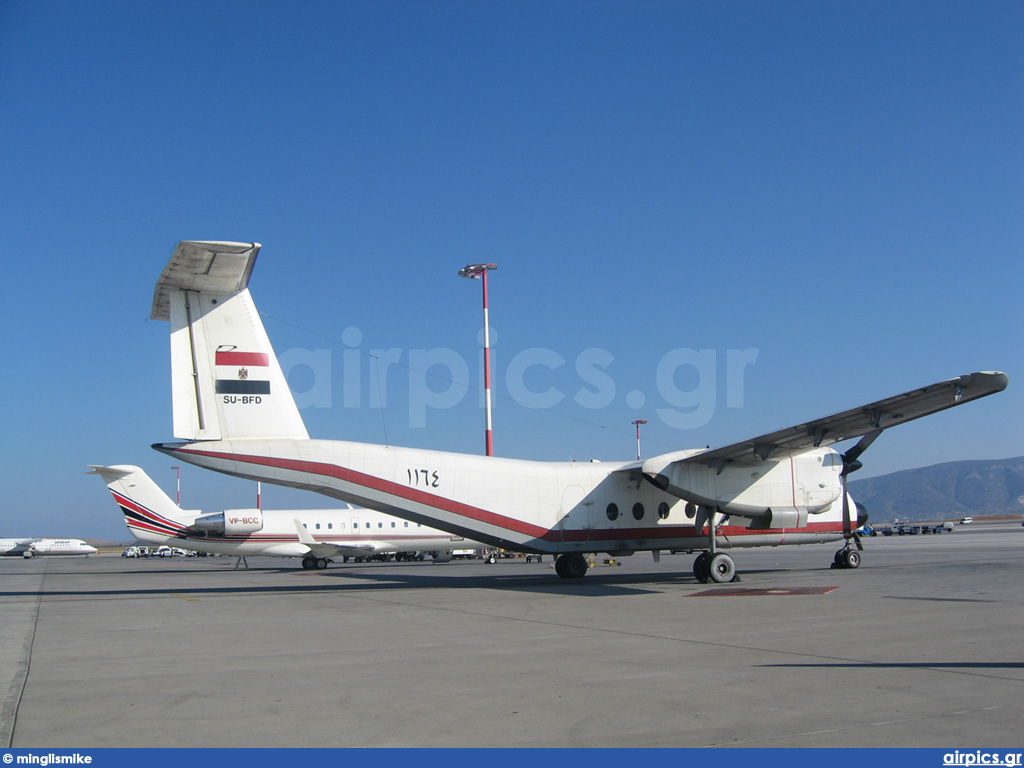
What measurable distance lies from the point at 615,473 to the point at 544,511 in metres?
2.47

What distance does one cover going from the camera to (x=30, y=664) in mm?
9555

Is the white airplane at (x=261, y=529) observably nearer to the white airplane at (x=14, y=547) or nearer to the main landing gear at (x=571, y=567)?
the main landing gear at (x=571, y=567)

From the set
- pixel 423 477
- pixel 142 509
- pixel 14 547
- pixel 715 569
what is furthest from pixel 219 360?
pixel 14 547

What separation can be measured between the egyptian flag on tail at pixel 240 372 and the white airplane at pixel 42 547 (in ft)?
280

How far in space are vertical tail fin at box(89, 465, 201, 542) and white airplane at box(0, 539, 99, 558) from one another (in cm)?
6087

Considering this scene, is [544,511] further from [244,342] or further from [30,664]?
[30,664]

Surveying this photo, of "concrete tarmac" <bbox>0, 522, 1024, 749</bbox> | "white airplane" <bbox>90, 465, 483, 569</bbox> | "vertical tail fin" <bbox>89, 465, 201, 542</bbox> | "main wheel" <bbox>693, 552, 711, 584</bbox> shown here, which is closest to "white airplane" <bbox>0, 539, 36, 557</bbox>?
"vertical tail fin" <bbox>89, 465, 201, 542</bbox>

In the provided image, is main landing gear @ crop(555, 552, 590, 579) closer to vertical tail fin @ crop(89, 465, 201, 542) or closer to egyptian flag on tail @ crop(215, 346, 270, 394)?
egyptian flag on tail @ crop(215, 346, 270, 394)

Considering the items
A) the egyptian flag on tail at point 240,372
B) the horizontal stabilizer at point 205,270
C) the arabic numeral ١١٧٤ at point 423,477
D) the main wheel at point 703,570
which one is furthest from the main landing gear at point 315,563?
the horizontal stabilizer at point 205,270

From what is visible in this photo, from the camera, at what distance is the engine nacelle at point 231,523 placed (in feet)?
118

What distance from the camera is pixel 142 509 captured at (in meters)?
37.1

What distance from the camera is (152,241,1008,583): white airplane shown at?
1669 cm

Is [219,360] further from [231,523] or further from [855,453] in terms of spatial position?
[231,523]

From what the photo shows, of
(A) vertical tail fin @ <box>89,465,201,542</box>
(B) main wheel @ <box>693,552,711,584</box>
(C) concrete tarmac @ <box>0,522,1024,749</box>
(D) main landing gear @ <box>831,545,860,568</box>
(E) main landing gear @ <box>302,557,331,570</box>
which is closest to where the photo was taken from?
(C) concrete tarmac @ <box>0,522,1024,749</box>
